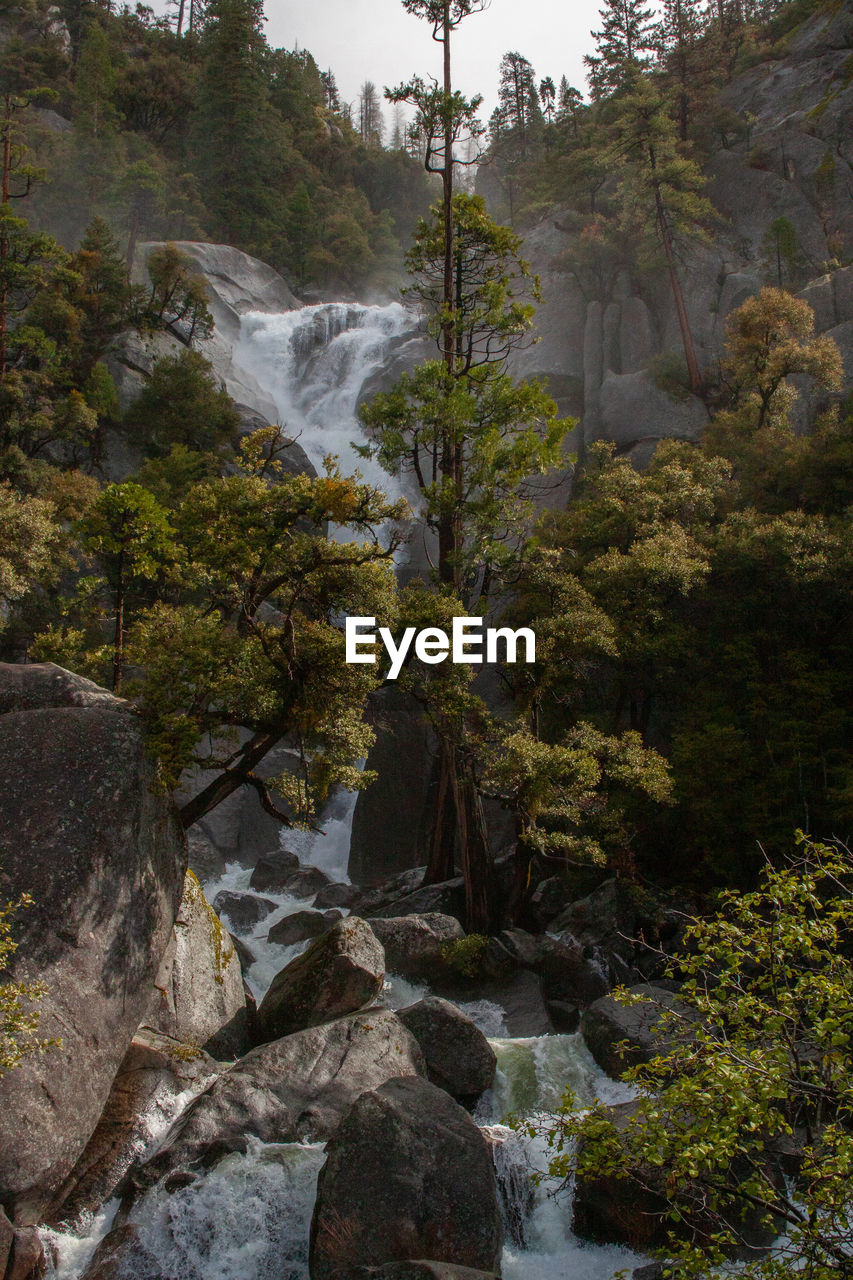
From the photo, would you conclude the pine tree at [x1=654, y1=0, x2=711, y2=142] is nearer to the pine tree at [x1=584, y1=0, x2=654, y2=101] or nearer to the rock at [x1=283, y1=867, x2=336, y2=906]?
the pine tree at [x1=584, y1=0, x2=654, y2=101]

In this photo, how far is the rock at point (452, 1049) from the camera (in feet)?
41.1

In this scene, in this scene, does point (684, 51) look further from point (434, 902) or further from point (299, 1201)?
point (299, 1201)

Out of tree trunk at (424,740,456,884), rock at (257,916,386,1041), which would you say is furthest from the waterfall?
rock at (257,916,386,1041)

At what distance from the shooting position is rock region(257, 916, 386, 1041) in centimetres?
1357

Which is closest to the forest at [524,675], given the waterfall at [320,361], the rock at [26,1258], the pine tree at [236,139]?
the rock at [26,1258]

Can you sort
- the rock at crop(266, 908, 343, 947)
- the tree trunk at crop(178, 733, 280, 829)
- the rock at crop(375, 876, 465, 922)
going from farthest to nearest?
the rock at crop(266, 908, 343, 947), the rock at crop(375, 876, 465, 922), the tree trunk at crop(178, 733, 280, 829)

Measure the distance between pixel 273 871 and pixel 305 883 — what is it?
1.07m

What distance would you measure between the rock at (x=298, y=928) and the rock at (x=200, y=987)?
182 inches

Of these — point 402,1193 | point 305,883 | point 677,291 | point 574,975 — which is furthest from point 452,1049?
point 677,291

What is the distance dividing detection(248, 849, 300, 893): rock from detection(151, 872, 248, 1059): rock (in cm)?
950

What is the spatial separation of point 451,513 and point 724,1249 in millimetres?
13161

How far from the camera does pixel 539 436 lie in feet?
59.5

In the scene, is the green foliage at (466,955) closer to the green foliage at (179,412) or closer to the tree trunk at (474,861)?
the tree trunk at (474,861)

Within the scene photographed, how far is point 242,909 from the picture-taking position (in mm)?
21562
